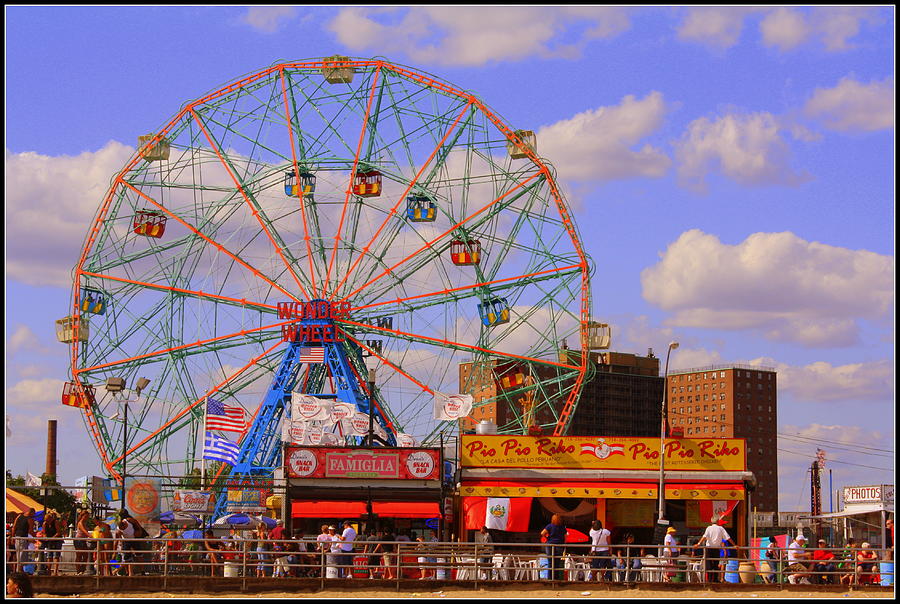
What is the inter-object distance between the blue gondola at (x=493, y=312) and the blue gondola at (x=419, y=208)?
12.7 feet

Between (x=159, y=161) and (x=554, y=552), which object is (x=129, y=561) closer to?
(x=554, y=552)

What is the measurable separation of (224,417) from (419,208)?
11125mm

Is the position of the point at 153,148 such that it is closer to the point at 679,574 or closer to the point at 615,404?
the point at 679,574

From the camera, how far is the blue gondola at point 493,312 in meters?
52.8

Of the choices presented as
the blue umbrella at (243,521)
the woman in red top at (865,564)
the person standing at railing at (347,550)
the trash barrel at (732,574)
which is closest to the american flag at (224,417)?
the blue umbrella at (243,521)

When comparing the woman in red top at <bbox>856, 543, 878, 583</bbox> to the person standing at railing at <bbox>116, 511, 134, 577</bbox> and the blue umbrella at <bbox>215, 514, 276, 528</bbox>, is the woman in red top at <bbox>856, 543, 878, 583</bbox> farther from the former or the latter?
the blue umbrella at <bbox>215, 514, 276, 528</bbox>

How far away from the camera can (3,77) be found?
1991 cm

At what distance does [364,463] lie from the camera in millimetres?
38594

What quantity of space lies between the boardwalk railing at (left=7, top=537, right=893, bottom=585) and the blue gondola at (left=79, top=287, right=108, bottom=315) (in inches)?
944

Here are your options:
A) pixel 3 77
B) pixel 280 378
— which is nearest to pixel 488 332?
pixel 280 378

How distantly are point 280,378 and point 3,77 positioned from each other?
34.4 metres

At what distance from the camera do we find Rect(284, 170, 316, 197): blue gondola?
5359 cm

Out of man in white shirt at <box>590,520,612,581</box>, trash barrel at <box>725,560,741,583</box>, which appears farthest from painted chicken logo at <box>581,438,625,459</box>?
trash barrel at <box>725,560,741,583</box>

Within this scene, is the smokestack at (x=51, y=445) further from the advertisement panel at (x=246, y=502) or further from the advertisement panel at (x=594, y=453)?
the advertisement panel at (x=594, y=453)
